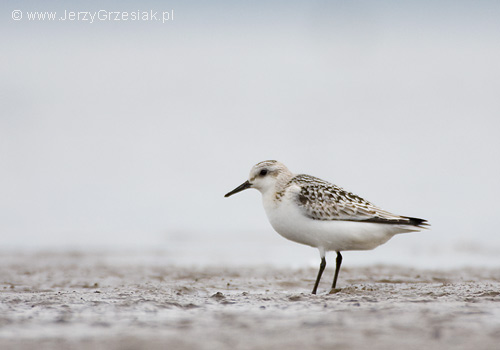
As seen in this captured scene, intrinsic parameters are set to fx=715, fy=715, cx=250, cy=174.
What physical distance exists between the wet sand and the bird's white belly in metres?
0.48

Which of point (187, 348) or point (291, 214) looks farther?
point (291, 214)

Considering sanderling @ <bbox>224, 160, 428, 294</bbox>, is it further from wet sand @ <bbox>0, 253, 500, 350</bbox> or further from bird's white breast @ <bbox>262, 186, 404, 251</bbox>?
wet sand @ <bbox>0, 253, 500, 350</bbox>

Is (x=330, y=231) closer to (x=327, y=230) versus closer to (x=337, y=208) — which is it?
(x=327, y=230)

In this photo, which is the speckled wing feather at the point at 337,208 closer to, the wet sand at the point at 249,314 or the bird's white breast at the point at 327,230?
the bird's white breast at the point at 327,230

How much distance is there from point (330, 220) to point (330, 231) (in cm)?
12

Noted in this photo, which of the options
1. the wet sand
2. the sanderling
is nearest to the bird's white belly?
the sanderling

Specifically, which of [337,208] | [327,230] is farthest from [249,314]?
[337,208]

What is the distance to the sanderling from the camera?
7.11 meters

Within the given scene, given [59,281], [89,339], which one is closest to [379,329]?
[89,339]

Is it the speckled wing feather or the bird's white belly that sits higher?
the speckled wing feather

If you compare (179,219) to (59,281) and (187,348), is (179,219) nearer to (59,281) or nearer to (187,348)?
(59,281)

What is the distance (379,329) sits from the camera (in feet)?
14.0

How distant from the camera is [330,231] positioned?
711 centimetres

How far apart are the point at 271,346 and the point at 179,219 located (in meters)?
11.6
